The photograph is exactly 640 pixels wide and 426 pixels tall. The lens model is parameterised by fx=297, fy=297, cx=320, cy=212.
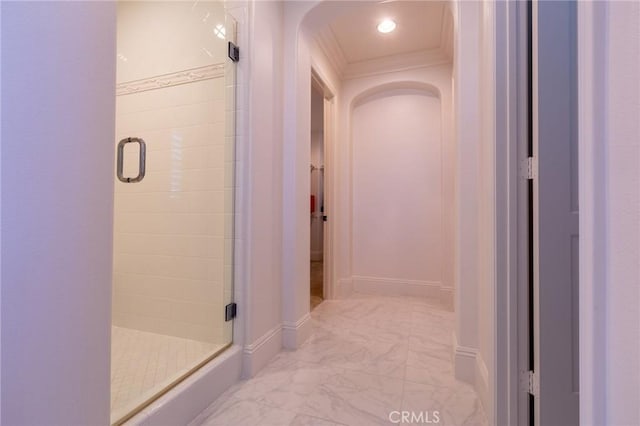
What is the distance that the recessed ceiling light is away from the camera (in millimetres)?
2510

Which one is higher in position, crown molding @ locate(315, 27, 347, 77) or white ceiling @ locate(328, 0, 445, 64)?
white ceiling @ locate(328, 0, 445, 64)

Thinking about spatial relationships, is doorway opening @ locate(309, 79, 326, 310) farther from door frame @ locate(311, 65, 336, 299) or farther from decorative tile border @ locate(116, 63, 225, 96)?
decorative tile border @ locate(116, 63, 225, 96)

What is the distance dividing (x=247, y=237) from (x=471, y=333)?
1.31 m

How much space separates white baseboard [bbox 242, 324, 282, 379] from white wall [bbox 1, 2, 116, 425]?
31.1 inches

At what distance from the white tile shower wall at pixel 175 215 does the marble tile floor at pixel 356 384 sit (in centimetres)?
45

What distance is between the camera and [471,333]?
1579 millimetres

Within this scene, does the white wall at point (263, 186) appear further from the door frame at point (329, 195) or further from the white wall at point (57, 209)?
the door frame at point (329, 195)

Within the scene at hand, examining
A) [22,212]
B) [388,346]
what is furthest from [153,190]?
[388,346]

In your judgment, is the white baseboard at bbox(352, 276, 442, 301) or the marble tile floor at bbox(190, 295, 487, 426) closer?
the marble tile floor at bbox(190, 295, 487, 426)

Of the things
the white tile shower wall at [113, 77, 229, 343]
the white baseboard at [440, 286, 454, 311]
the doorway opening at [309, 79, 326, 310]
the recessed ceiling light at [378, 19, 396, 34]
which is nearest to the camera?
the white tile shower wall at [113, 77, 229, 343]

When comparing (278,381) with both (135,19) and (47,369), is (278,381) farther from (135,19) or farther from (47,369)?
(135,19)

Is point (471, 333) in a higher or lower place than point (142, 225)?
lower

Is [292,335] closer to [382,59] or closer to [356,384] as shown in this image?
[356,384]

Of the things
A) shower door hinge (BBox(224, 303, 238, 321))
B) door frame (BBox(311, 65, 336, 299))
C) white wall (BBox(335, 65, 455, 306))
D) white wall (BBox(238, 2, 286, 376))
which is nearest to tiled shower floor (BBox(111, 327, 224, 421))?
shower door hinge (BBox(224, 303, 238, 321))
